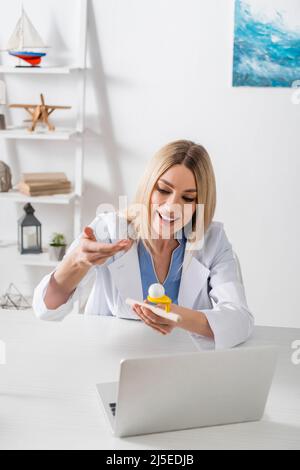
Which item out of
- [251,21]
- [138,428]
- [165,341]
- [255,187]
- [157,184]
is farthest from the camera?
[255,187]

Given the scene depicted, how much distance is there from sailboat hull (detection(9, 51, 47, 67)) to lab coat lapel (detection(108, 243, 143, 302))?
1473 mm

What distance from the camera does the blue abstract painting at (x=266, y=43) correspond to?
2.77 meters

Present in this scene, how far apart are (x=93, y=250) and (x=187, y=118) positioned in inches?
67.7

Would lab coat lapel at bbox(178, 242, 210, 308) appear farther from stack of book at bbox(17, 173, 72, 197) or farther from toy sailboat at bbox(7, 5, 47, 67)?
toy sailboat at bbox(7, 5, 47, 67)

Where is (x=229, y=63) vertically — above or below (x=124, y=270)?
above

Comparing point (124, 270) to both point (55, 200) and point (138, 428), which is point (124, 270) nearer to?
point (138, 428)

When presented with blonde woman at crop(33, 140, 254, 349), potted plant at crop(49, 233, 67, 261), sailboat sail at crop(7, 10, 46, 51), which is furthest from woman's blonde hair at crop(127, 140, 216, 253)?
sailboat sail at crop(7, 10, 46, 51)

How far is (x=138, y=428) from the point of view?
1027 mm

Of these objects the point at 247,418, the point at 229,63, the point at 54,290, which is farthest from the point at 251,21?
the point at 247,418

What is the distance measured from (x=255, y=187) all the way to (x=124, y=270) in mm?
1471

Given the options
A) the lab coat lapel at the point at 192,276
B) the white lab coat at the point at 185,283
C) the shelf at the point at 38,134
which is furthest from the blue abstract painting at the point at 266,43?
the lab coat lapel at the point at 192,276

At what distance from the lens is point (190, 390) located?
3.36 ft

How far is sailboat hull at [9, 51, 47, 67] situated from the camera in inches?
107

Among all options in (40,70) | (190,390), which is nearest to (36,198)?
(40,70)
